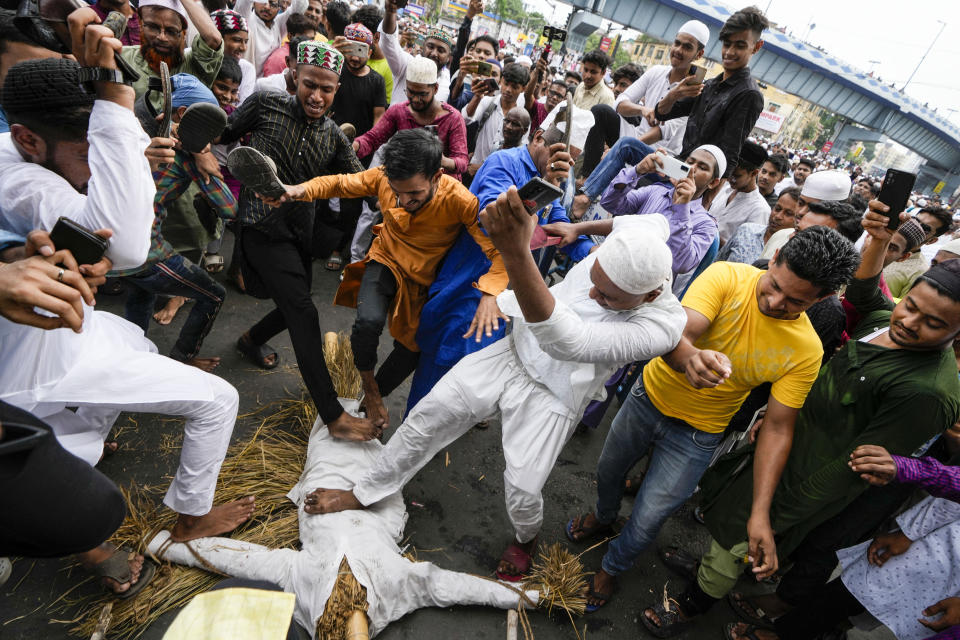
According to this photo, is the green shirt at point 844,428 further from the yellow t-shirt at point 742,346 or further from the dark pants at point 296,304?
the dark pants at point 296,304

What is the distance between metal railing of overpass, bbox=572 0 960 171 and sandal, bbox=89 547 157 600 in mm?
26983

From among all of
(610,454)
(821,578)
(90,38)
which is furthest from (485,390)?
(821,578)

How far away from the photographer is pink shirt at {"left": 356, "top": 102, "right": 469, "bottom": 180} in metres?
3.99

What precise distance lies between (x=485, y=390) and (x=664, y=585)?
68.8 inches

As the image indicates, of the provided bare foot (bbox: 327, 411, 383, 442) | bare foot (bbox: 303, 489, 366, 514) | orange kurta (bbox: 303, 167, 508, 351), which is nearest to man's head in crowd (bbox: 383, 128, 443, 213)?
orange kurta (bbox: 303, 167, 508, 351)

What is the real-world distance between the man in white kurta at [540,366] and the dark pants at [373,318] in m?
0.66

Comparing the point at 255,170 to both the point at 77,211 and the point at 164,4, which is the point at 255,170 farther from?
the point at 164,4

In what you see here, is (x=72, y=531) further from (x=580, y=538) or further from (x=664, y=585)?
(x=664, y=585)

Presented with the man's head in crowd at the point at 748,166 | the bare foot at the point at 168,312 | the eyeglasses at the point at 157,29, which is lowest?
the bare foot at the point at 168,312

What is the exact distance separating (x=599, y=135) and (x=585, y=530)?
12.2 feet

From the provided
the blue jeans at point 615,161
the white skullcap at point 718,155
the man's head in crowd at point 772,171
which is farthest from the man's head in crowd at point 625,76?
the white skullcap at point 718,155

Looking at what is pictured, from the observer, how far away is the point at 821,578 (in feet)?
7.84

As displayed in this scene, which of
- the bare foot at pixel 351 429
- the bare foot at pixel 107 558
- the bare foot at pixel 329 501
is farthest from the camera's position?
the bare foot at pixel 351 429

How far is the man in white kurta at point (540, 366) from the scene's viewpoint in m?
1.70
